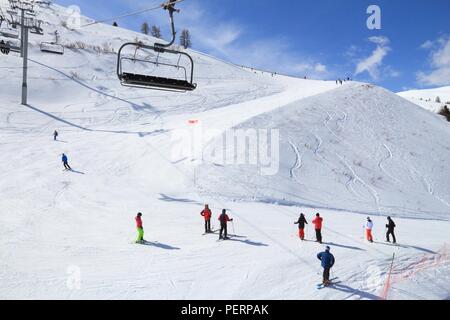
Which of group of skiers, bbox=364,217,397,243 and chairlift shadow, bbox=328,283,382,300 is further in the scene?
group of skiers, bbox=364,217,397,243

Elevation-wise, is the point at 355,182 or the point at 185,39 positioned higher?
the point at 185,39

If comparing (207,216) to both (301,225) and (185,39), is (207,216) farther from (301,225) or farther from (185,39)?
(185,39)

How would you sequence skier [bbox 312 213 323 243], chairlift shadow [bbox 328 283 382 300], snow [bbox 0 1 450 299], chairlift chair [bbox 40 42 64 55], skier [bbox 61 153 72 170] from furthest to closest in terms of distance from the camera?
chairlift chair [bbox 40 42 64 55]
skier [bbox 61 153 72 170]
skier [bbox 312 213 323 243]
snow [bbox 0 1 450 299]
chairlift shadow [bbox 328 283 382 300]

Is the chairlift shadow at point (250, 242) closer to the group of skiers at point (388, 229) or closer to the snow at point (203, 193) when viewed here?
the snow at point (203, 193)

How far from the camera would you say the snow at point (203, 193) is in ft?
34.4

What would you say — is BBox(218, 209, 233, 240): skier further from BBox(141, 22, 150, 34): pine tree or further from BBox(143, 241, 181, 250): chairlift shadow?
BBox(141, 22, 150, 34): pine tree

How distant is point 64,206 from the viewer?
55.5ft

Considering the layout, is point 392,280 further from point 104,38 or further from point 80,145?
point 104,38

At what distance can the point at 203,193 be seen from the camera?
65.4 ft

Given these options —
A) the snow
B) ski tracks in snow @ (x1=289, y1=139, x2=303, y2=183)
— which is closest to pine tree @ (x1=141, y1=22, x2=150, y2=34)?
the snow

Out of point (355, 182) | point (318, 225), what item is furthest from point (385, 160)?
point (318, 225)

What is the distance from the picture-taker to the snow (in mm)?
10492

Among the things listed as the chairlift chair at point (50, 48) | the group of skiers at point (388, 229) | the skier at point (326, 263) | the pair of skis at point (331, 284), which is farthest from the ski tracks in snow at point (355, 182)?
the chairlift chair at point (50, 48)
